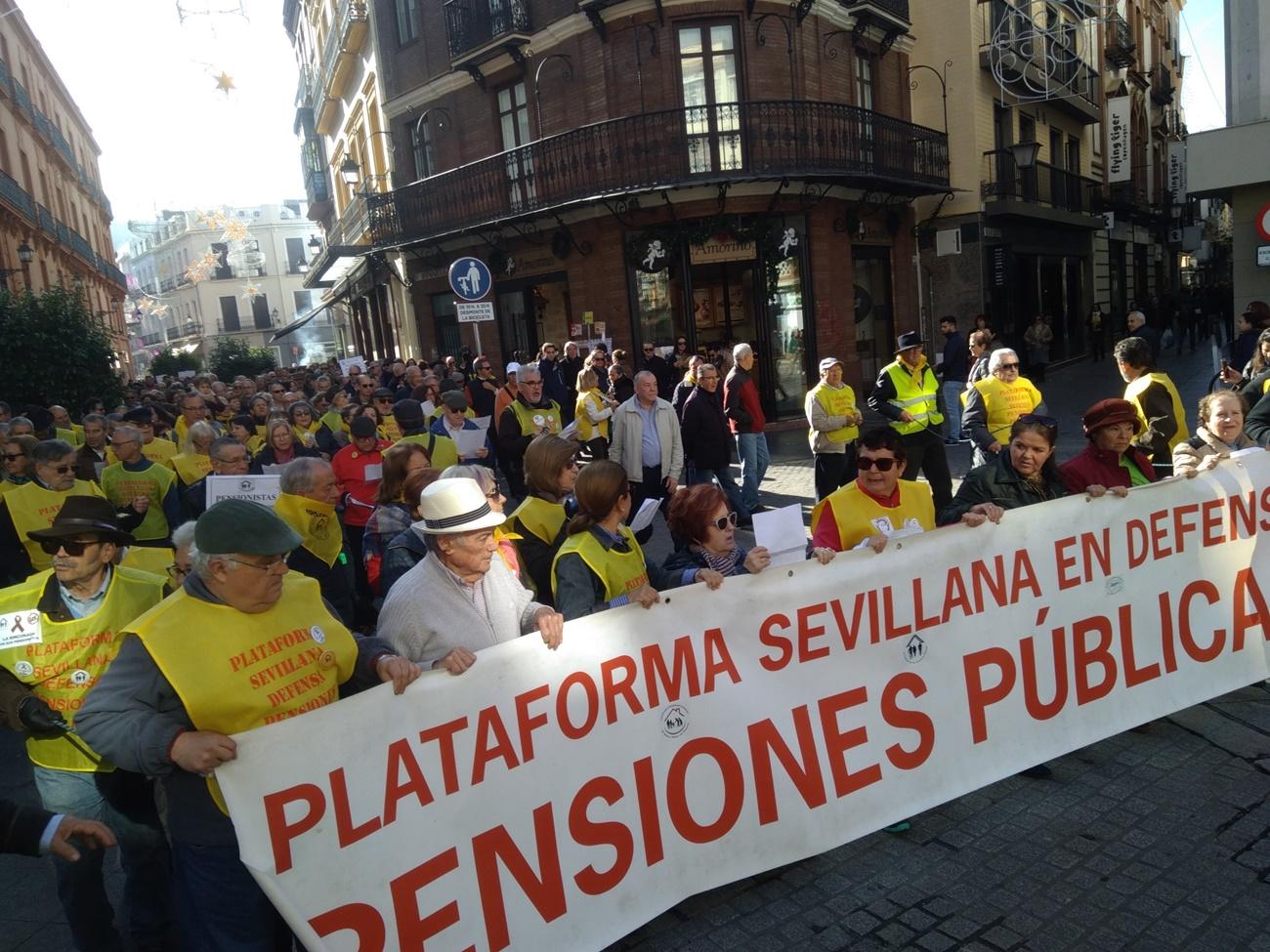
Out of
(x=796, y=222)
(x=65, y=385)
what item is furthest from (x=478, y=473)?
(x=796, y=222)

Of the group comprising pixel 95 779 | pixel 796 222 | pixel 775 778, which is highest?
pixel 796 222

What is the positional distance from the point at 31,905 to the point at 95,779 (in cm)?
111

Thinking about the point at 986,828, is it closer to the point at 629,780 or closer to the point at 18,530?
the point at 629,780

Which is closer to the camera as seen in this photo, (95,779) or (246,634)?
(246,634)

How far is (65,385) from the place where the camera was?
1412 centimetres

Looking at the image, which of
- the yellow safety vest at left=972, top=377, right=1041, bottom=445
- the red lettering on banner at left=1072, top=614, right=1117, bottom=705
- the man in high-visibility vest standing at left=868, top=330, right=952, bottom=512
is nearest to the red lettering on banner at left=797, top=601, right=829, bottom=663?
the red lettering on banner at left=1072, top=614, right=1117, bottom=705

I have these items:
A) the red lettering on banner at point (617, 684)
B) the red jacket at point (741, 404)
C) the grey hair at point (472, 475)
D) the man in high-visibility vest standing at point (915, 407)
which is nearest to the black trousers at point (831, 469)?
the man in high-visibility vest standing at point (915, 407)

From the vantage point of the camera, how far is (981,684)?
3701mm

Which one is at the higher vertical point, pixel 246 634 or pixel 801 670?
pixel 246 634

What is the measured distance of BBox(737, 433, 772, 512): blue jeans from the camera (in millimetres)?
9539

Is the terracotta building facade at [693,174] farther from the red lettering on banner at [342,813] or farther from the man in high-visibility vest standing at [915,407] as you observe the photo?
the red lettering on banner at [342,813]

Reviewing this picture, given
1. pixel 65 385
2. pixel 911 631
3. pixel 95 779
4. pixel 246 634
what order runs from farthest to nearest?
pixel 65 385 → pixel 911 631 → pixel 95 779 → pixel 246 634

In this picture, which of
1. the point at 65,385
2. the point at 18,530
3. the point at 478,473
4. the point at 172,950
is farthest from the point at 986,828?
the point at 65,385

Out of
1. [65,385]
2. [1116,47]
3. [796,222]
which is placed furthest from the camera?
[1116,47]
